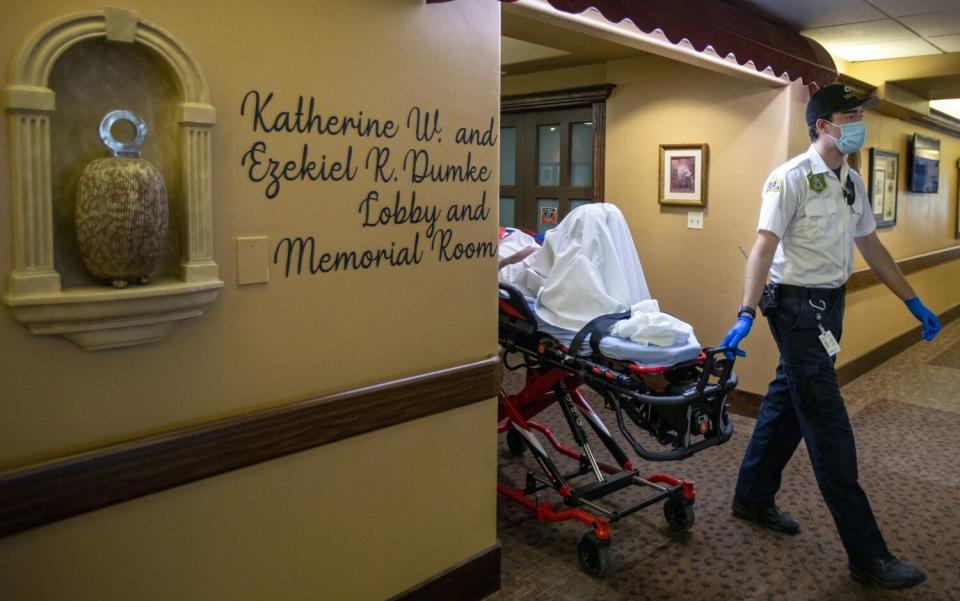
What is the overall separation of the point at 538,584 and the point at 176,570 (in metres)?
1.38

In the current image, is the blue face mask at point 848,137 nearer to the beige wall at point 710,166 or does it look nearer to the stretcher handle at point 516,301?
the stretcher handle at point 516,301

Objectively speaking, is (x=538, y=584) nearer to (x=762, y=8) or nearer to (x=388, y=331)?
(x=388, y=331)

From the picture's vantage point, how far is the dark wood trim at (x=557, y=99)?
522 cm

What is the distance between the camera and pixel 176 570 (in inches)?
72.6

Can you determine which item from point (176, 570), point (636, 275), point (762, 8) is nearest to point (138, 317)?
point (176, 570)

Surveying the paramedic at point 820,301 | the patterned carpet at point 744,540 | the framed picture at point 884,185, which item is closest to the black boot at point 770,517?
the patterned carpet at point 744,540

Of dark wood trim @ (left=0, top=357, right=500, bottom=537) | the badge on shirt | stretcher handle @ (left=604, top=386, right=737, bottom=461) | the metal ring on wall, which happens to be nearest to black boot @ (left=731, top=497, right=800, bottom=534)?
stretcher handle @ (left=604, top=386, right=737, bottom=461)

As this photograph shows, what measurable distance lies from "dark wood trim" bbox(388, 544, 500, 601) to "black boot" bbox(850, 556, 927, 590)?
135cm

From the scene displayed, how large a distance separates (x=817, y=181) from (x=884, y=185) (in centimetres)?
386

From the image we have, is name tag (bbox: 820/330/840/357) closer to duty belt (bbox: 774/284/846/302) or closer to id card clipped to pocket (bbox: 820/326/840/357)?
id card clipped to pocket (bbox: 820/326/840/357)

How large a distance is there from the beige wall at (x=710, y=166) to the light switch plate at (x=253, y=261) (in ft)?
11.5

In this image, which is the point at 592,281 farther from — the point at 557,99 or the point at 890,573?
the point at 557,99

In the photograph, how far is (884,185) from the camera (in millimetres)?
6137

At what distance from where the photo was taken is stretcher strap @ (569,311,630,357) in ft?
8.97
